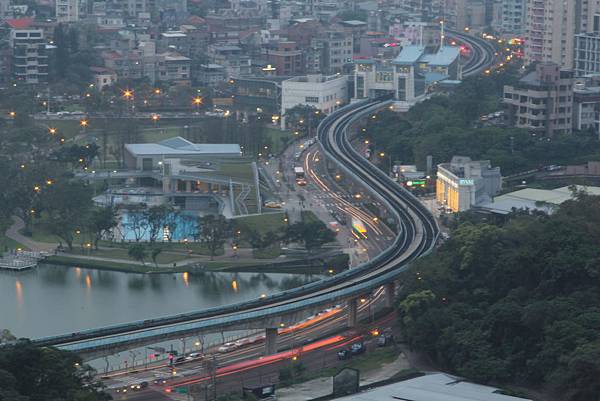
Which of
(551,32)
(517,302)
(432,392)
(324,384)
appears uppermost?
(551,32)

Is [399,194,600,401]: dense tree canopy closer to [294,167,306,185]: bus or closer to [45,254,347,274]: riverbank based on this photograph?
[45,254,347,274]: riverbank

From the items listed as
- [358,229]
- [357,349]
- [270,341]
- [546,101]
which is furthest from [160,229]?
[546,101]

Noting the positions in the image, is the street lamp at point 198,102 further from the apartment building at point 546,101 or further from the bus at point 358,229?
the bus at point 358,229

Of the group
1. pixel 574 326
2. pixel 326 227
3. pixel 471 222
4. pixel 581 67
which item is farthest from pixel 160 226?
pixel 581 67

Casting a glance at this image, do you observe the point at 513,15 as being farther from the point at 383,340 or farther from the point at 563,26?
the point at 383,340

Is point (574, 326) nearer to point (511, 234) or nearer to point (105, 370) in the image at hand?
point (511, 234)

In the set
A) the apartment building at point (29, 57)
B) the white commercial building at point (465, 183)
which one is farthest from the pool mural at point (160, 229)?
the apartment building at point (29, 57)
